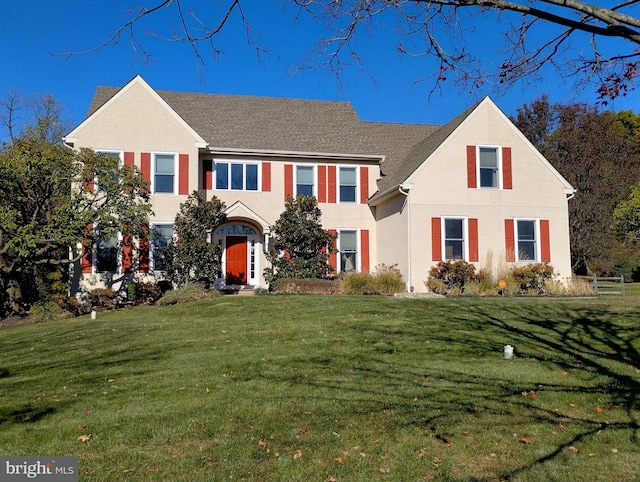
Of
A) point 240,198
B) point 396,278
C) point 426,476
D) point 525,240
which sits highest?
point 240,198

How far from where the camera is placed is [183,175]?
1873 cm

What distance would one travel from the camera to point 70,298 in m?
16.6

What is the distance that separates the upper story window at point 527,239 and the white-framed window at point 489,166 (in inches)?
70.4

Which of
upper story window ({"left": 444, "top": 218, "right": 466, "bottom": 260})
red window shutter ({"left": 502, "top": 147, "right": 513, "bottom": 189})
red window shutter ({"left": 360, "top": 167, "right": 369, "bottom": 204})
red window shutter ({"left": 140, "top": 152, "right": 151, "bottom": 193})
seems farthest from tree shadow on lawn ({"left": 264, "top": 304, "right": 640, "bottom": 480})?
red window shutter ({"left": 140, "top": 152, "right": 151, "bottom": 193})

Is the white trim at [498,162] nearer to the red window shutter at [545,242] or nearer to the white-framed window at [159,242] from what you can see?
the red window shutter at [545,242]

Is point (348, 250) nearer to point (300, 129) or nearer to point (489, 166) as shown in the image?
point (300, 129)

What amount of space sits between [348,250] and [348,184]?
114 inches

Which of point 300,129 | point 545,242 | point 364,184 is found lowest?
point 545,242

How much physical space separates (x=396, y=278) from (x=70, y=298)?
1126cm

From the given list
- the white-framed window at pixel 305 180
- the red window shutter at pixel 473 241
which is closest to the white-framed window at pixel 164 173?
the white-framed window at pixel 305 180

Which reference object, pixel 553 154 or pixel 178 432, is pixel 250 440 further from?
pixel 553 154

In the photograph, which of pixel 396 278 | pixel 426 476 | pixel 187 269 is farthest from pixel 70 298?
pixel 426 476

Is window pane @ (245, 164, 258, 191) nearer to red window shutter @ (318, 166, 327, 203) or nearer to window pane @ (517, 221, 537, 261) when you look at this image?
red window shutter @ (318, 166, 327, 203)

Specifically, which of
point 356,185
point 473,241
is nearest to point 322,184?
point 356,185
